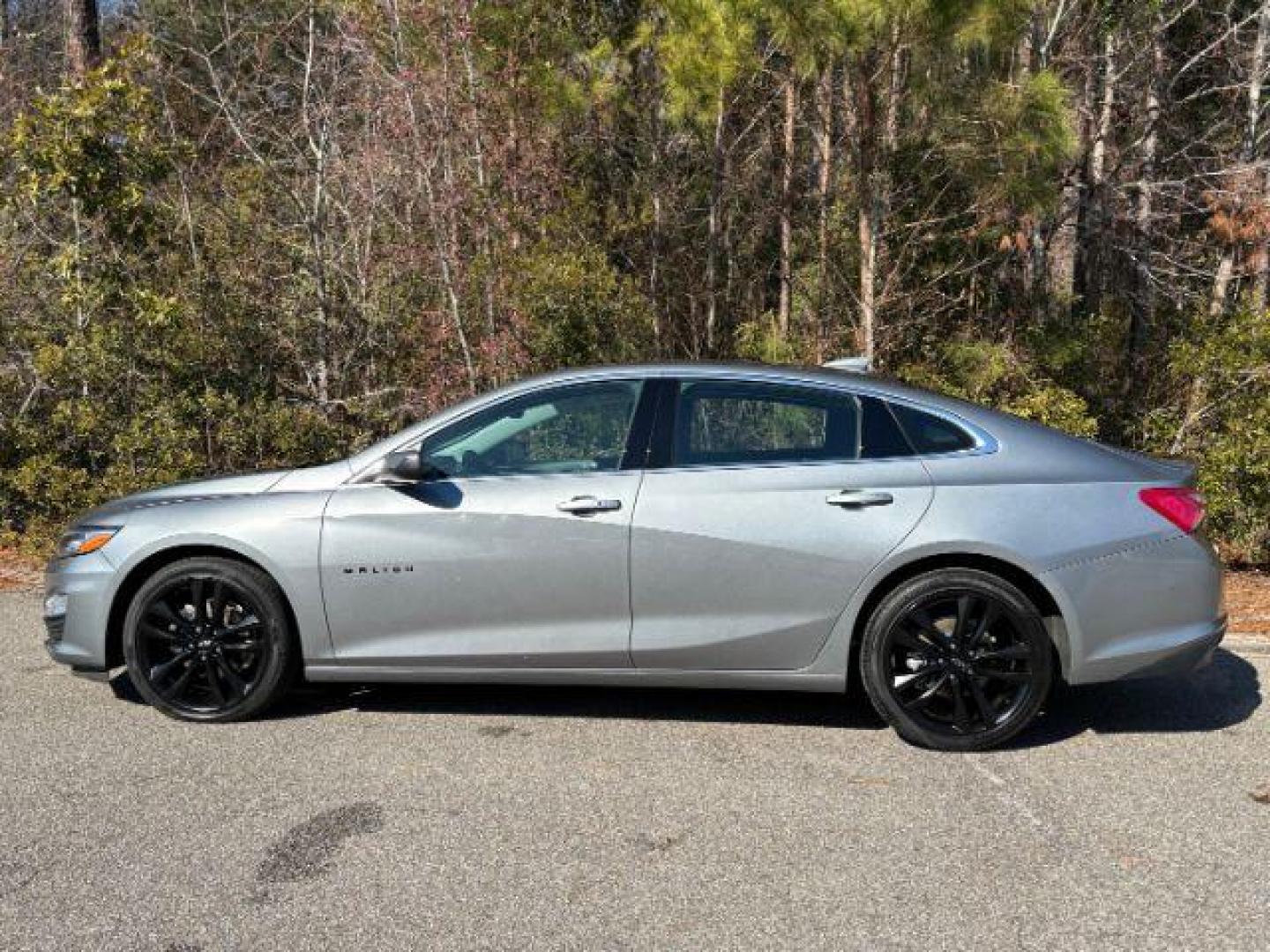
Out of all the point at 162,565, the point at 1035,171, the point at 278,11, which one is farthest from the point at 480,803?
the point at 278,11

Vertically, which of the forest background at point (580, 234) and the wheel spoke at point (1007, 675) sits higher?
the forest background at point (580, 234)

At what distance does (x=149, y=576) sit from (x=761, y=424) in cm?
271

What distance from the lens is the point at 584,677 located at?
4977mm

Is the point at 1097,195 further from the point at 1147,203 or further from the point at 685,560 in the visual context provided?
the point at 685,560

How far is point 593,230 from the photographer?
10.4 meters

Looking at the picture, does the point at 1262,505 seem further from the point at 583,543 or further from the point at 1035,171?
the point at 583,543

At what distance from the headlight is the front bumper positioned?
3 centimetres

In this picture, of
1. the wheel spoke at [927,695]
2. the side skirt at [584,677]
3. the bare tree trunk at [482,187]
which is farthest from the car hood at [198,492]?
the bare tree trunk at [482,187]

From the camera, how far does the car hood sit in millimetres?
5250

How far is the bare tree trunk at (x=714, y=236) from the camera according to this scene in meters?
10.6

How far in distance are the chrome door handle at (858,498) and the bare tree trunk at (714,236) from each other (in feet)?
20.3

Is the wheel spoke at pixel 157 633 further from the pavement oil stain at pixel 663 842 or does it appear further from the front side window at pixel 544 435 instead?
the pavement oil stain at pixel 663 842

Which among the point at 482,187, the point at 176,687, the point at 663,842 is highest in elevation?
the point at 482,187

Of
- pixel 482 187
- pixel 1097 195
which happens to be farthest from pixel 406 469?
pixel 1097 195
